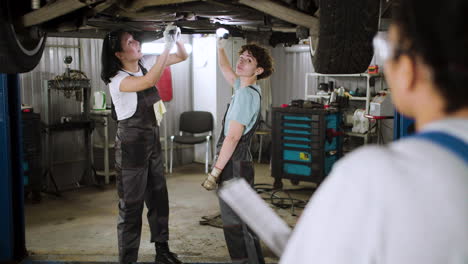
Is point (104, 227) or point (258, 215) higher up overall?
point (258, 215)

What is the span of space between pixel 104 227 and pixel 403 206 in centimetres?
378

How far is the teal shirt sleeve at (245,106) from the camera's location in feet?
8.68

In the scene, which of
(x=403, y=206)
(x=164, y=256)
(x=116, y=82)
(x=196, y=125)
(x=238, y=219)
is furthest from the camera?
(x=196, y=125)

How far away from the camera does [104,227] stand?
4.03 metres

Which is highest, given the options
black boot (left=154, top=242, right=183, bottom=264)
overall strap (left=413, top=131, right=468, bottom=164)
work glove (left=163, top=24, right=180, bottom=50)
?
work glove (left=163, top=24, right=180, bottom=50)

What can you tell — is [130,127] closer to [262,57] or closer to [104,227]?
[262,57]

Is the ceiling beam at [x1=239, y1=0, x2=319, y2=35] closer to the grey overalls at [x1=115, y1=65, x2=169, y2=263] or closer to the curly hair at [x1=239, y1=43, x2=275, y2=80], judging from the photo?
the curly hair at [x1=239, y1=43, x2=275, y2=80]

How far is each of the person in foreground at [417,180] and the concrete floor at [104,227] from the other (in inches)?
106

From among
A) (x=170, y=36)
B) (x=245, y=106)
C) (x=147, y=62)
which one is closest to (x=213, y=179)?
(x=245, y=106)

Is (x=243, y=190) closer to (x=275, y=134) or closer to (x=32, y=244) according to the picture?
(x=32, y=244)

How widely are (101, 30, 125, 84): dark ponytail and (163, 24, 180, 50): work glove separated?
27 centimetres

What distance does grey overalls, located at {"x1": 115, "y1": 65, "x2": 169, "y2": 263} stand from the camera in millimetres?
2752

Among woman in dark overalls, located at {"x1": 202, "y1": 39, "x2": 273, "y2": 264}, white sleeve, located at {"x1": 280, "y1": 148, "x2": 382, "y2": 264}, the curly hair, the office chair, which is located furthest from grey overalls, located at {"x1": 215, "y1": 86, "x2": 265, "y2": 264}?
the office chair

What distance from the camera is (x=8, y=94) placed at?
3.05 m
